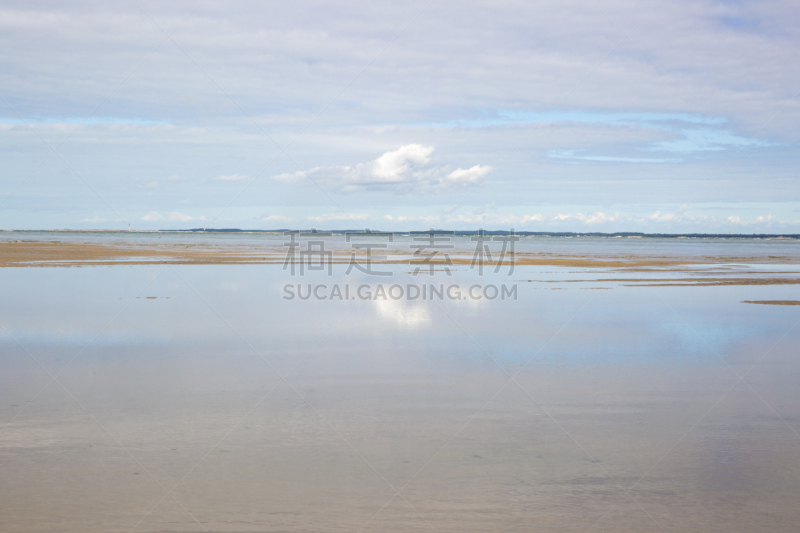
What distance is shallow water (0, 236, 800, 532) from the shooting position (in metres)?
4.66

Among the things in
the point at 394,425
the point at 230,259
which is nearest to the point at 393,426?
the point at 394,425

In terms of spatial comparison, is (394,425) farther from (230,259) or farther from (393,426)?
(230,259)

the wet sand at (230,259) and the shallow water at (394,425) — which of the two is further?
the wet sand at (230,259)

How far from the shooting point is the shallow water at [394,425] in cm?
466

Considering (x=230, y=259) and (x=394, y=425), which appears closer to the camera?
(x=394, y=425)

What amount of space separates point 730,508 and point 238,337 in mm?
8578

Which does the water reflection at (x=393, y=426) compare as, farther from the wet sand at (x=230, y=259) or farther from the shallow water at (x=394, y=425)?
the wet sand at (x=230, y=259)

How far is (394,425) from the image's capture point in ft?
21.2

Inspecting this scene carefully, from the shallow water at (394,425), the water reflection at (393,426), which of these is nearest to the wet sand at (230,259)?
the shallow water at (394,425)

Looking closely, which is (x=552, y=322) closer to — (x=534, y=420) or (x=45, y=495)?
(x=534, y=420)

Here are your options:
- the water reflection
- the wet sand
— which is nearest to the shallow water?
the water reflection

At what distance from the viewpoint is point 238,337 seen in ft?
37.2

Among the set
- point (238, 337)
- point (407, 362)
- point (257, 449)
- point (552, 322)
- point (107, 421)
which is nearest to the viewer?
point (257, 449)

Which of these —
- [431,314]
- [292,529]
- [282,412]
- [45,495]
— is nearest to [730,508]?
[292,529]
